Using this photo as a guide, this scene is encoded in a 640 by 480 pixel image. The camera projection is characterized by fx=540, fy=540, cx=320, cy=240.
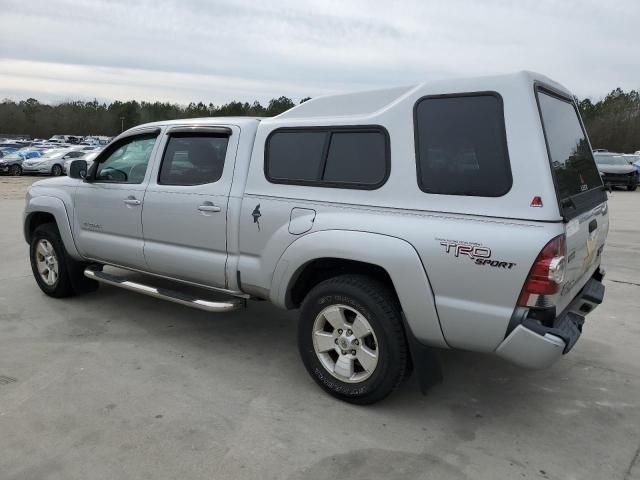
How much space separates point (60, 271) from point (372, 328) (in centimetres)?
375

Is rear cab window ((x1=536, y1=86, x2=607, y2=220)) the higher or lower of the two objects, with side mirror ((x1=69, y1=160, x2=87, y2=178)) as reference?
higher

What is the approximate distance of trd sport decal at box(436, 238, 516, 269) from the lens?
285 cm

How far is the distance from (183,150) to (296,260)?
1.63 metres

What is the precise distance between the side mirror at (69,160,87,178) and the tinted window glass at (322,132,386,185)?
2914mm

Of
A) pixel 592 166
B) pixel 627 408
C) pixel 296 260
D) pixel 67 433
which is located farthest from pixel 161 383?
pixel 592 166

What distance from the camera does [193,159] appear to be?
4.45 metres

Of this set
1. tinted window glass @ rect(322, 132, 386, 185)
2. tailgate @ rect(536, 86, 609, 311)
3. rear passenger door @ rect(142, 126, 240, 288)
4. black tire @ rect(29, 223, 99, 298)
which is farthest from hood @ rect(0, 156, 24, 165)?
tailgate @ rect(536, 86, 609, 311)

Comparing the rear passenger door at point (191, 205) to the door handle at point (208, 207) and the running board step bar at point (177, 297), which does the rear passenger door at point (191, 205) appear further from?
the running board step bar at point (177, 297)

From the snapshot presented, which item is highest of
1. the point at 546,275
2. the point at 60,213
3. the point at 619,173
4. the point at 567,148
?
the point at 567,148

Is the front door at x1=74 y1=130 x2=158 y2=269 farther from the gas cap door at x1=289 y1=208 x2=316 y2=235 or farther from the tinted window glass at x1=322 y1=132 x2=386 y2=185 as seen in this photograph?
the tinted window glass at x1=322 y1=132 x2=386 y2=185

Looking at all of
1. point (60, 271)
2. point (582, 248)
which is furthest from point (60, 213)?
point (582, 248)

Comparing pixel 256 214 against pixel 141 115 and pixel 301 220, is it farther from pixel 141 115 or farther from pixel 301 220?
pixel 141 115

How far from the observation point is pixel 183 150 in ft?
14.9

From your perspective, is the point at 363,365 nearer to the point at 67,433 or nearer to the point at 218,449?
the point at 218,449
